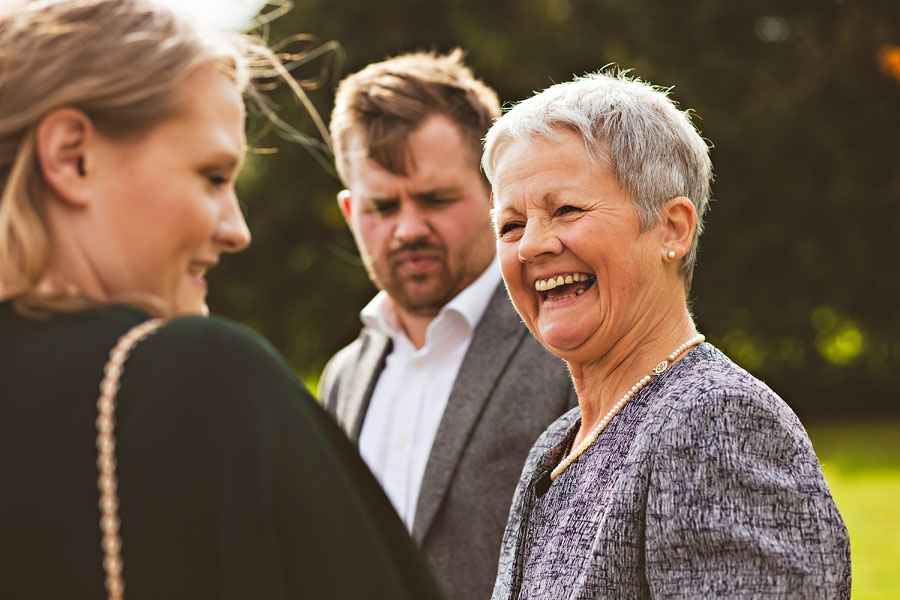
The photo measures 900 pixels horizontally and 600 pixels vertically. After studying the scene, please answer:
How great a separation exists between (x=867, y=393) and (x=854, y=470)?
228 inches

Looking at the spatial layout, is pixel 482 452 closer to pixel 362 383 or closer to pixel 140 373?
pixel 362 383

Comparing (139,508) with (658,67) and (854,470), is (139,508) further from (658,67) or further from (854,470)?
(658,67)

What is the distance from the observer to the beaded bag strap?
1101mm

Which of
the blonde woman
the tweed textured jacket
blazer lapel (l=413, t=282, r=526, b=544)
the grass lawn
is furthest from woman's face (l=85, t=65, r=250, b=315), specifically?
the grass lawn

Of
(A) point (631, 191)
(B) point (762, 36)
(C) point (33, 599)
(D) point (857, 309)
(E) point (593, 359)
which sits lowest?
(C) point (33, 599)

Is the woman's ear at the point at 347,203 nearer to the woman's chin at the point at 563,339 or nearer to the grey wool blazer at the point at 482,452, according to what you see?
the grey wool blazer at the point at 482,452

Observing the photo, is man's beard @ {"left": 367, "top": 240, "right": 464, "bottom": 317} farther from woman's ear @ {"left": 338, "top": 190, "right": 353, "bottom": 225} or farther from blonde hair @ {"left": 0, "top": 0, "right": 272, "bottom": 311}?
blonde hair @ {"left": 0, "top": 0, "right": 272, "bottom": 311}

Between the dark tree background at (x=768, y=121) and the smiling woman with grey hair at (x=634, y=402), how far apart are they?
12.1 meters

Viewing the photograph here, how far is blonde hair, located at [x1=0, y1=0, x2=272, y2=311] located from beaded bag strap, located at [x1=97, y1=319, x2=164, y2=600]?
0.16 m

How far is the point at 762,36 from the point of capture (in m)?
15.3

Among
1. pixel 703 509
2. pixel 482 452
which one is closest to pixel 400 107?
pixel 482 452

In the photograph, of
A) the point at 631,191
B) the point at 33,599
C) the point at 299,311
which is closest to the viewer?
the point at 33,599

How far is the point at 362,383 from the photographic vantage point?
3814mm

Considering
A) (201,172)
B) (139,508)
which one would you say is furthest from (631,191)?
(139,508)
